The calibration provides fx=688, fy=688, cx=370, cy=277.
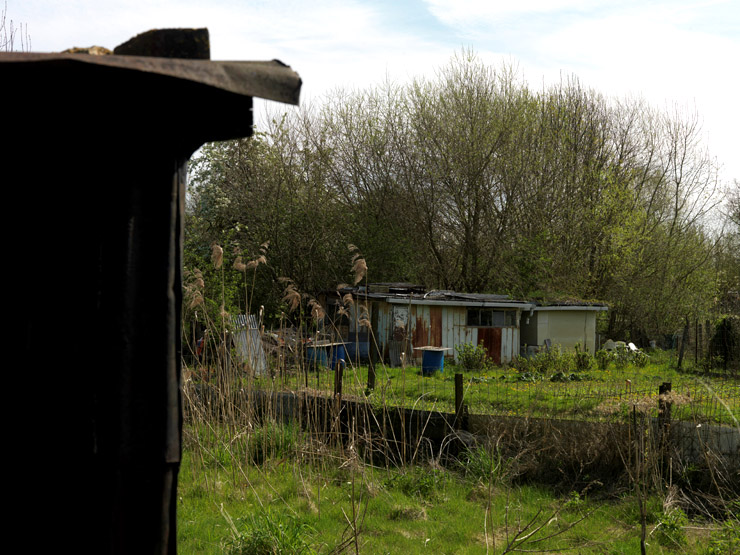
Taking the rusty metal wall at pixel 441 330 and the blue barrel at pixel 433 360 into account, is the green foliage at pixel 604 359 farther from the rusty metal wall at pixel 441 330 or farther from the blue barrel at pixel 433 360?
the blue barrel at pixel 433 360

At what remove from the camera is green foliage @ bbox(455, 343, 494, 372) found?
17891 mm

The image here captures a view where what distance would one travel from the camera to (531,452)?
7.79 meters

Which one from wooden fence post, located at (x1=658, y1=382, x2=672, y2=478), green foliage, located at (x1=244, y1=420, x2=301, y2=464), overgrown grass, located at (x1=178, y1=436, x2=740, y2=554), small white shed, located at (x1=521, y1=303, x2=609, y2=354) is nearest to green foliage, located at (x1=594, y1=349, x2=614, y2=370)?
small white shed, located at (x1=521, y1=303, x2=609, y2=354)

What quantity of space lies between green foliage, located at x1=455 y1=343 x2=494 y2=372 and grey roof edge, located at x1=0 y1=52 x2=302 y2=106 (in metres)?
16.6

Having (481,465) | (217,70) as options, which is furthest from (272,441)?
(217,70)

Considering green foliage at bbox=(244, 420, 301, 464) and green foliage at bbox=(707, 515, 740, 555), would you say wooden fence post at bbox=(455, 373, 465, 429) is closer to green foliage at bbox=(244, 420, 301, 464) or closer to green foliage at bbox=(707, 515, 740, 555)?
green foliage at bbox=(244, 420, 301, 464)

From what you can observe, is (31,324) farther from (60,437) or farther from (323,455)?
(323,455)

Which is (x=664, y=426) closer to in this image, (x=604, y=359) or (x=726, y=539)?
(x=726, y=539)

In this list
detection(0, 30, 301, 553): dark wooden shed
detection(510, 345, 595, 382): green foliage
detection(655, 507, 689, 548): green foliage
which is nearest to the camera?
detection(0, 30, 301, 553): dark wooden shed

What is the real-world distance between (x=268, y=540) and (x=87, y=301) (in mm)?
3725

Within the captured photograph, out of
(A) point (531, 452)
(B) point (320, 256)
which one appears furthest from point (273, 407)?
(B) point (320, 256)

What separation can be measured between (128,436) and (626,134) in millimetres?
28096

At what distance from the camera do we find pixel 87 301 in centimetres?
152

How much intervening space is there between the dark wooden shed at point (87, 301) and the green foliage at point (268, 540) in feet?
11.2
